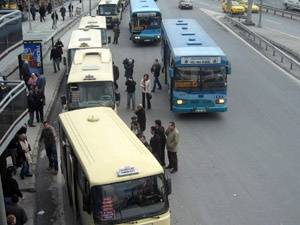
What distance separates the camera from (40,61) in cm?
2392

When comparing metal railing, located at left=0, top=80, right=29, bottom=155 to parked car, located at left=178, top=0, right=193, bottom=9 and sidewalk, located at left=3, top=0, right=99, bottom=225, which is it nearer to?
sidewalk, located at left=3, top=0, right=99, bottom=225

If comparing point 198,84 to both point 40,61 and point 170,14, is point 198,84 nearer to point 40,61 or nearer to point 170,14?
point 40,61

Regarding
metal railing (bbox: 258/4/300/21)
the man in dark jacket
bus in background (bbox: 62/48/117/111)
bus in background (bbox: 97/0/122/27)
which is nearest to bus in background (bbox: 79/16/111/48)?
bus in background (bbox: 97/0/122/27)

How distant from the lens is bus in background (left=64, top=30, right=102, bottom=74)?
23.1 metres

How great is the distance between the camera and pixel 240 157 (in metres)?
15.3

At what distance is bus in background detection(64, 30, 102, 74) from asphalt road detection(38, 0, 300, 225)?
239cm

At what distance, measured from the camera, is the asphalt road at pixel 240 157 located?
1202cm

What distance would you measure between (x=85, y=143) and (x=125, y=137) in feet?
2.74

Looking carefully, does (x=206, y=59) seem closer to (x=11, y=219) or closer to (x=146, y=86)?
(x=146, y=86)

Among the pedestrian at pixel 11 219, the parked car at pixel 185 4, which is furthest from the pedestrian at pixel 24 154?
the parked car at pixel 185 4

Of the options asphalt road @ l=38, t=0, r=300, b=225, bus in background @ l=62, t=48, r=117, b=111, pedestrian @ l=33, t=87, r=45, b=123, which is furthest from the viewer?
pedestrian @ l=33, t=87, r=45, b=123

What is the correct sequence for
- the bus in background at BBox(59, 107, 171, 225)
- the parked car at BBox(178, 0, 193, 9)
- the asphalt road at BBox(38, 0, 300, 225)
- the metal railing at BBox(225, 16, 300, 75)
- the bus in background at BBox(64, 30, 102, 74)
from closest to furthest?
the bus in background at BBox(59, 107, 171, 225) < the asphalt road at BBox(38, 0, 300, 225) < the bus in background at BBox(64, 30, 102, 74) < the metal railing at BBox(225, 16, 300, 75) < the parked car at BBox(178, 0, 193, 9)

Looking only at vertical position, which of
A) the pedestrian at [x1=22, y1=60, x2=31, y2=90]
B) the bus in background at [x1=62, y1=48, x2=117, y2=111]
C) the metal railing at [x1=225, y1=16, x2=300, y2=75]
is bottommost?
the metal railing at [x1=225, y1=16, x2=300, y2=75]

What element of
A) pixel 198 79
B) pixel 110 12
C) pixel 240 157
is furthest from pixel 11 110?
pixel 110 12
